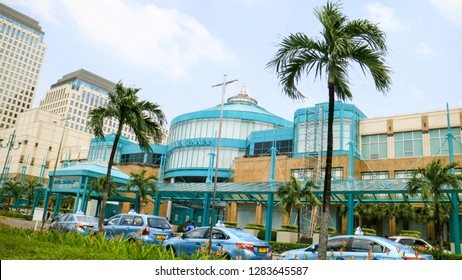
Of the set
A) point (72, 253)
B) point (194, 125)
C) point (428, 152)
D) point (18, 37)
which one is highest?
point (18, 37)

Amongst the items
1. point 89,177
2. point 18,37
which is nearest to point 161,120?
point 89,177

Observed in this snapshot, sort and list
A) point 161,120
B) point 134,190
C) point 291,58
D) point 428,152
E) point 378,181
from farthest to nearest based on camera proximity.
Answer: point 428,152 < point 134,190 < point 378,181 < point 161,120 < point 291,58

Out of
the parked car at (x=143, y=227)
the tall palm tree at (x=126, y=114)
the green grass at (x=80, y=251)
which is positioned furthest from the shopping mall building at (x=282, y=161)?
the green grass at (x=80, y=251)

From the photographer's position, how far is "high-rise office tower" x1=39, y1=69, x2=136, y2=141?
137 m

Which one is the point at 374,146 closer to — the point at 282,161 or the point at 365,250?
the point at 282,161

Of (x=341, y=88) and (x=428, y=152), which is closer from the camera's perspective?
(x=341, y=88)

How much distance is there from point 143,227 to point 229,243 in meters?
4.40

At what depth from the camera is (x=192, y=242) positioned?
1261cm

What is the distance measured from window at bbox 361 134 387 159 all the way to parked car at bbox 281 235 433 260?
39050mm

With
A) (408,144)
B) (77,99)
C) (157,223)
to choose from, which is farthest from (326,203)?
(77,99)

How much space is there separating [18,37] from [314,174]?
8922 cm

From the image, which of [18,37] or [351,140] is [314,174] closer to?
[351,140]

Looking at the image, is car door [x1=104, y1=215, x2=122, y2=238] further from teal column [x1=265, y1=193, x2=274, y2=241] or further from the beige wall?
the beige wall
